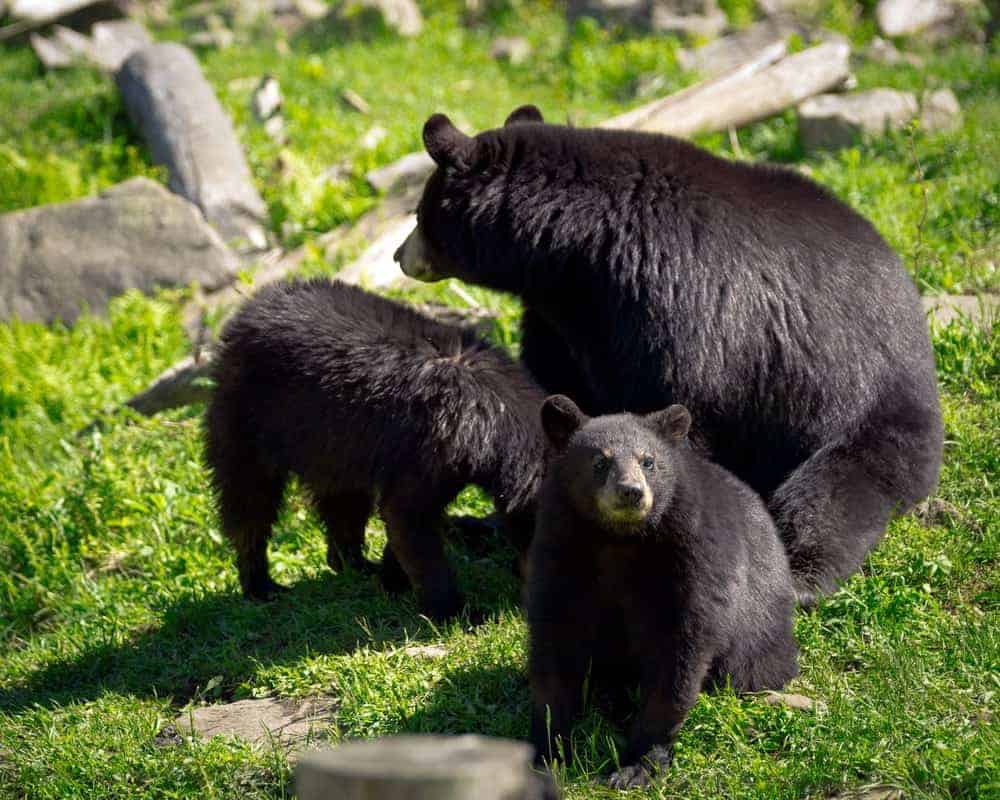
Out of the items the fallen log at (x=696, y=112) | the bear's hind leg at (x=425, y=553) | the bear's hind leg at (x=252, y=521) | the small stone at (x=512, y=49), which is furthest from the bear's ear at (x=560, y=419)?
the small stone at (x=512, y=49)

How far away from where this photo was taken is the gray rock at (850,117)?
1043 cm

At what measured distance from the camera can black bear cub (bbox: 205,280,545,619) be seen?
5820mm

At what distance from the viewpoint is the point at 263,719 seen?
17.2 feet

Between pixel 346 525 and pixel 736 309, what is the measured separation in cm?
A: 231

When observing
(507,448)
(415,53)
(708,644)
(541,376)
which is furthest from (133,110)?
(708,644)

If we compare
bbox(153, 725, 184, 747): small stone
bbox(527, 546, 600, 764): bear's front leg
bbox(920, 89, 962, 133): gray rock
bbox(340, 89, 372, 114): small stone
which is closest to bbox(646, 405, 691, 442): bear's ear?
bbox(527, 546, 600, 764): bear's front leg

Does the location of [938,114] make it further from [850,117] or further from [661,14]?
[661,14]

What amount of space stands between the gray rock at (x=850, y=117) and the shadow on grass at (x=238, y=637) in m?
5.75

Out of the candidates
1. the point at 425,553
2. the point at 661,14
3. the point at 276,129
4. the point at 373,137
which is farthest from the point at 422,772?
the point at 661,14

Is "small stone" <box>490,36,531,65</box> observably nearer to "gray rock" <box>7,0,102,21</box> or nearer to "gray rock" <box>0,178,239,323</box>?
"gray rock" <box>7,0,102,21</box>

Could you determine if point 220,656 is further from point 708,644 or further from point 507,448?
point 708,644

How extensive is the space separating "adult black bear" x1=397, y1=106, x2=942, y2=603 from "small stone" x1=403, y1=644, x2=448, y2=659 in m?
1.40

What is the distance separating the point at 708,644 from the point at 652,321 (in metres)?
1.84

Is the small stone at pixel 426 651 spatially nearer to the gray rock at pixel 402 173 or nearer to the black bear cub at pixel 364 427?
the black bear cub at pixel 364 427
